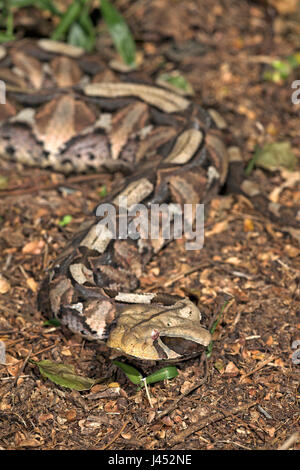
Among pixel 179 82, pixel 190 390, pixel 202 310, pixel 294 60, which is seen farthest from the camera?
pixel 294 60

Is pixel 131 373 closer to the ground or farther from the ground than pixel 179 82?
closer to the ground

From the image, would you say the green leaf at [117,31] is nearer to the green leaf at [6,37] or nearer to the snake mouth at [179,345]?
the green leaf at [6,37]

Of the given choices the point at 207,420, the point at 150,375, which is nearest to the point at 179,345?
the point at 150,375

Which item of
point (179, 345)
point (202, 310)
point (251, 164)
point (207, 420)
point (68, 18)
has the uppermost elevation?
point (68, 18)

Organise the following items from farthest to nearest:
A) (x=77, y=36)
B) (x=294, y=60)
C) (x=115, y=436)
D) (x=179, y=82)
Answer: (x=294, y=60)
(x=77, y=36)
(x=179, y=82)
(x=115, y=436)

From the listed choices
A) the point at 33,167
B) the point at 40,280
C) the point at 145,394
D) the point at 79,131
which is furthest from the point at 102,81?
the point at 145,394

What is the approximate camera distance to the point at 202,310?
559 cm

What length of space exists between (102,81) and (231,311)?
14.5 feet

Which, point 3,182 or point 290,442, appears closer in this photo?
point 290,442

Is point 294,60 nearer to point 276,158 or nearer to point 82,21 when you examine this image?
point 276,158

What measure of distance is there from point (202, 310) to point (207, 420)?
1.31 m

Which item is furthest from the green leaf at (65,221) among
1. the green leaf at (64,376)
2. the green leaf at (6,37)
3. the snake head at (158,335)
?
the green leaf at (6,37)

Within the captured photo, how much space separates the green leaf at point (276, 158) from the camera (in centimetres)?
775

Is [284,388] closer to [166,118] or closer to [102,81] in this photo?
[166,118]
